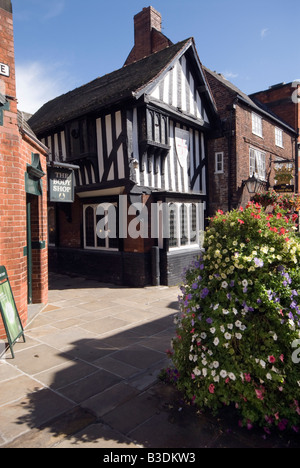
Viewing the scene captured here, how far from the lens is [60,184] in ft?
25.1

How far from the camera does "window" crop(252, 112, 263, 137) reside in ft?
46.2

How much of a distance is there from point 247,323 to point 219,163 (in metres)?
10.6

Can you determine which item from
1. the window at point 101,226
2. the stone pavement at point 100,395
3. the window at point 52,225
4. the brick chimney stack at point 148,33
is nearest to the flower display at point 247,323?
the stone pavement at point 100,395

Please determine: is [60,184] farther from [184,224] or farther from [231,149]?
[231,149]

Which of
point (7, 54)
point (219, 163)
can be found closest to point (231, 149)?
point (219, 163)

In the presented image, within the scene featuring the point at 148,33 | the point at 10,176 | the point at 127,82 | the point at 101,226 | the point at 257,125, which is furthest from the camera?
the point at 148,33

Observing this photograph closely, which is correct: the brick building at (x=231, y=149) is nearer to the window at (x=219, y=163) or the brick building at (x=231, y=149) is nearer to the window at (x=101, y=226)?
the window at (x=219, y=163)

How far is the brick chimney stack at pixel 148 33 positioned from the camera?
15164mm

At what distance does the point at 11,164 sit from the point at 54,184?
7.60 ft

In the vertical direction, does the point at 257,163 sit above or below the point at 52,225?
above

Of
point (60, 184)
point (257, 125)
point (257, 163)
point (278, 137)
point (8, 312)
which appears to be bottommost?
point (8, 312)

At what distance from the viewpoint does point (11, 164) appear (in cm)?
518

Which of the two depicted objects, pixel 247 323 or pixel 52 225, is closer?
pixel 247 323

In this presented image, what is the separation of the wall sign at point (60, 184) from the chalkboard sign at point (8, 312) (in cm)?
312
